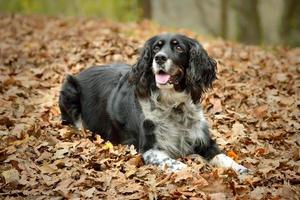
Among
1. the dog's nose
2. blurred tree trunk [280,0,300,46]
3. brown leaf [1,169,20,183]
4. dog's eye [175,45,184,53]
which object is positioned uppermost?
dog's eye [175,45,184,53]

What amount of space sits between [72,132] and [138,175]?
1694mm

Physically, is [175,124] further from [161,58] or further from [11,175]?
[11,175]

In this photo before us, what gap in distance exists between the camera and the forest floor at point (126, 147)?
5.02m

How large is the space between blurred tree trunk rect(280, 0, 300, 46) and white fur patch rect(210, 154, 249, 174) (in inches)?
520

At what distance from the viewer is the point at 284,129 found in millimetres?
7047

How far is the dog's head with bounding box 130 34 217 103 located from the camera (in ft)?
20.4

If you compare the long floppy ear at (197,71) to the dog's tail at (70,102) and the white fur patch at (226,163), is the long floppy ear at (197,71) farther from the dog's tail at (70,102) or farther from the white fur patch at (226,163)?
the dog's tail at (70,102)

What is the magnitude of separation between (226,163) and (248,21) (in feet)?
39.7

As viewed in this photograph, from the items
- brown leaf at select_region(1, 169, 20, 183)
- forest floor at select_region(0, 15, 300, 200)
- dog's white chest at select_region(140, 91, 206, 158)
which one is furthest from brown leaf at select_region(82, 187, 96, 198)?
dog's white chest at select_region(140, 91, 206, 158)

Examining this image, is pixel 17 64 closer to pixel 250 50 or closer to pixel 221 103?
pixel 221 103

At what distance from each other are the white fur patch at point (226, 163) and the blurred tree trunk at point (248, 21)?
37.8ft

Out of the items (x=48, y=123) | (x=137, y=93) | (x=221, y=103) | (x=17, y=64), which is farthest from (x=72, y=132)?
(x=17, y=64)

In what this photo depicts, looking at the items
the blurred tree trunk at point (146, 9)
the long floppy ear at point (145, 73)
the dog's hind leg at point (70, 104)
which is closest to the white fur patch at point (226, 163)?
the long floppy ear at point (145, 73)

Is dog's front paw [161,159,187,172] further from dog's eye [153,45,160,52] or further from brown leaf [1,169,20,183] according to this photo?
brown leaf [1,169,20,183]
